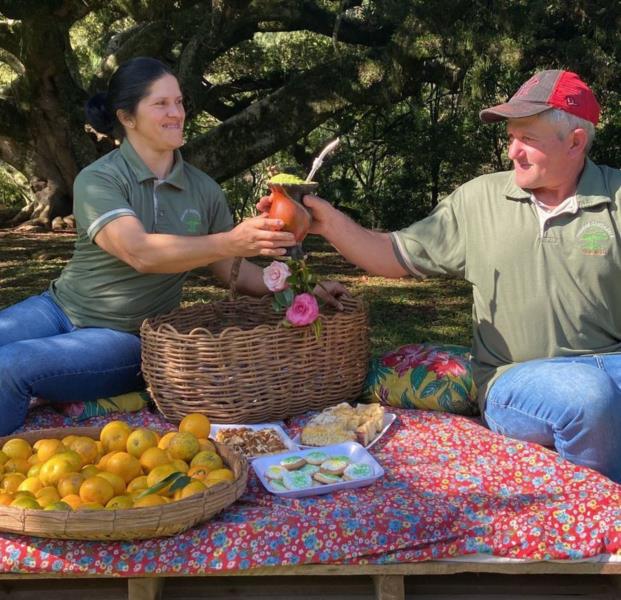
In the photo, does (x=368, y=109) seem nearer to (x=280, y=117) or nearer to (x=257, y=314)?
(x=280, y=117)

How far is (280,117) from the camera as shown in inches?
346

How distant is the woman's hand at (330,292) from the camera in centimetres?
327

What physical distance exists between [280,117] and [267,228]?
6.18m

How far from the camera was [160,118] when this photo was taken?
3.21 metres

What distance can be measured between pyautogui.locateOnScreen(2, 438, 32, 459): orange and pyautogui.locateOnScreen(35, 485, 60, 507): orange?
289mm

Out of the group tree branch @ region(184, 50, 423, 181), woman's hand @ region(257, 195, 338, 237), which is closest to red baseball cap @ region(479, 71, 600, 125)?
woman's hand @ region(257, 195, 338, 237)

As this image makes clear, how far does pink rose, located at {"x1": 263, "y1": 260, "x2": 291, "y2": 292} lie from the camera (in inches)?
121

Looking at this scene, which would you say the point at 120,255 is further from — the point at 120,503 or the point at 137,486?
the point at 120,503

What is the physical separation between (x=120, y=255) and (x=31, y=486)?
107 centimetres

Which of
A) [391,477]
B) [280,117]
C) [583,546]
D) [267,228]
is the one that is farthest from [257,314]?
[280,117]

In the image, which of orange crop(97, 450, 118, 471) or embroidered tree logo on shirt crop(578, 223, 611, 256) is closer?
orange crop(97, 450, 118, 471)

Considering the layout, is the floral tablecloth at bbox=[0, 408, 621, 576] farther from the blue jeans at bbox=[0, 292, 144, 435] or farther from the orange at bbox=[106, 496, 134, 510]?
the blue jeans at bbox=[0, 292, 144, 435]

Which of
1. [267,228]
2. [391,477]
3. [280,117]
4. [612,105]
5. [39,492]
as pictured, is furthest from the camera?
[280,117]

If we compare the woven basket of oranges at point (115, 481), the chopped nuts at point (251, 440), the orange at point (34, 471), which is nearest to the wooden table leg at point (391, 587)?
the woven basket of oranges at point (115, 481)
